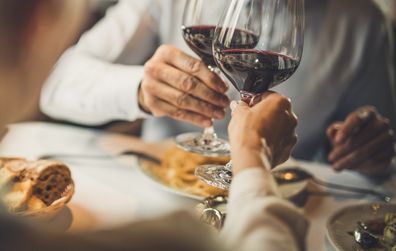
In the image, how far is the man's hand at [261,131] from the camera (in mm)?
540

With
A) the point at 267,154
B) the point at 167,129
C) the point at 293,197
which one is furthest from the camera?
the point at 167,129

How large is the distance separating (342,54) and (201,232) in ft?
3.96

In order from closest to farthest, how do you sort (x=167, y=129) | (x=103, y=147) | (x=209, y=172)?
1. (x=209, y=172)
2. (x=103, y=147)
3. (x=167, y=129)

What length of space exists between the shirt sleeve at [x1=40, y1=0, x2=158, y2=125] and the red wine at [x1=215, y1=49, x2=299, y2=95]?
1.46 ft

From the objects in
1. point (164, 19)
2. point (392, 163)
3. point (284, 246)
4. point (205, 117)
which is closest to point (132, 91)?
point (205, 117)

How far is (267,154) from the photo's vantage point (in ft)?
1.84

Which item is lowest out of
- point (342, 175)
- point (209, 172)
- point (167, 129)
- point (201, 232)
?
point (167, 129)

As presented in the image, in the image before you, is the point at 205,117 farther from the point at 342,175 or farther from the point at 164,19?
the point at 164,19

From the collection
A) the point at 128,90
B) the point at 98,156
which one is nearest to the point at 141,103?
the point at 128,90

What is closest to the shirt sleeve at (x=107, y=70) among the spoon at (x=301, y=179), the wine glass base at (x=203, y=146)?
the wine glass base at (x=203, y=146)

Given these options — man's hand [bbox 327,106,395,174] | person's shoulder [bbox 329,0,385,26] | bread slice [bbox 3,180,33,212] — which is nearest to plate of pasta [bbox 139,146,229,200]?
bread slice [bbox 3,180,33,212]

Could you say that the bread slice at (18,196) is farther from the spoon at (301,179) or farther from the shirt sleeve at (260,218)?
the spoon at (301,179)

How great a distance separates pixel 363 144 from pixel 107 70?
0.62 metres

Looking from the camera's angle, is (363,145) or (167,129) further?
(167,129)
